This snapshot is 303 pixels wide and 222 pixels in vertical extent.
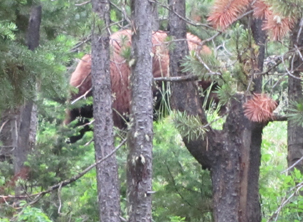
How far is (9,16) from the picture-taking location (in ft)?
16.2

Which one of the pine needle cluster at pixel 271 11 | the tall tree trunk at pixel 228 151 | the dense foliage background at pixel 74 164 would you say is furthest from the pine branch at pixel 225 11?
the tall tree trunk at pixel 228 151

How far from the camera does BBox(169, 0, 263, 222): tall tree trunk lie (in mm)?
5016

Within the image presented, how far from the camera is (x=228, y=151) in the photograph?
16.6 feet

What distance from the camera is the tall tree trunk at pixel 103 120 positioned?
454cm

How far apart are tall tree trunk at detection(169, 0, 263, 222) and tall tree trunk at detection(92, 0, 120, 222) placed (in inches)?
27.6

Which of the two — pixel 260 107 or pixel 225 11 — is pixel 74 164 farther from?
pixel 225 11

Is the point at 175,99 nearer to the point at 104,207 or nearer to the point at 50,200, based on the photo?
the point at 104,207

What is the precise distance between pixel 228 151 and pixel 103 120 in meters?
1.29

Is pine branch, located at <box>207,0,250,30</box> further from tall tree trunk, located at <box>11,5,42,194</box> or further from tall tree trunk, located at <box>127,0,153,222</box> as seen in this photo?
tall tree trunk, located at <box>11,5,42,194</box>

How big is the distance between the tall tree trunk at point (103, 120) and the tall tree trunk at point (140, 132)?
2.81ft

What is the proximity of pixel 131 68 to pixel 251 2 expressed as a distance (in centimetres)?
110

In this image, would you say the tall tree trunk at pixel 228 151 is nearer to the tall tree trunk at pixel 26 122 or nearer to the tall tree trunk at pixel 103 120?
the tall tree trunk at pixel 103 120

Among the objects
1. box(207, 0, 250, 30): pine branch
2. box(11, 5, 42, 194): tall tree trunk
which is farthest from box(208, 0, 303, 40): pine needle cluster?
box(11, 5, 42, 194): tall tree trunk

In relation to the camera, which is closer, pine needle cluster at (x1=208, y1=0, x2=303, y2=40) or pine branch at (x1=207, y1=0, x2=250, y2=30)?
pine needle cluster at (x1=208, y1=0, x2=303, y2=40)
